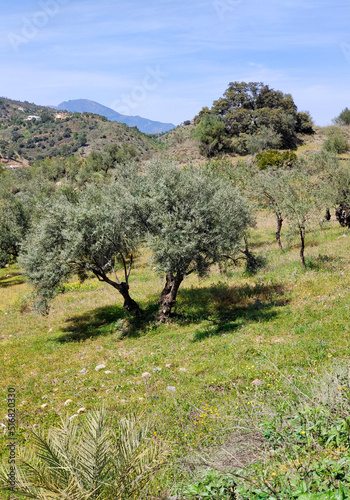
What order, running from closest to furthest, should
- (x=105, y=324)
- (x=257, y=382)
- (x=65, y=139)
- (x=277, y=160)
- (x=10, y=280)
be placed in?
1. (x=257, y=382)
2. (x=105, y=324)
3. (x=10, y=280)
4. (x=277, y=160)
5. (x=65, y=139)

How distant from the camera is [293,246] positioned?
2798cm

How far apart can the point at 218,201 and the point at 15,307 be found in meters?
18.2

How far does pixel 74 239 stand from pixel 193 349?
7.71 m

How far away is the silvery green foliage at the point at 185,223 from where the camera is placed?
50.6 feet

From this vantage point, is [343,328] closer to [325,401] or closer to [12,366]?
[325,401]

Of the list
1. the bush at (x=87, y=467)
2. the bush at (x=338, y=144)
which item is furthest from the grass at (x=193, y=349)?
the bush at (x=338, y=144)

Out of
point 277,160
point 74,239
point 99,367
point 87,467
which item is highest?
point 277,160

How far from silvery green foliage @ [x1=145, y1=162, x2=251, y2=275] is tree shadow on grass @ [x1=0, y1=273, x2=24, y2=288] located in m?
25.4

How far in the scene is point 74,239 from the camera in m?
16.6

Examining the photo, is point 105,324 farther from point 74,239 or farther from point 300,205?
point 300,205

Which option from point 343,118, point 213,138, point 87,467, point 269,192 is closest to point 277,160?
point 213,138

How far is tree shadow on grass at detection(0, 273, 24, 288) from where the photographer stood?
38306mm

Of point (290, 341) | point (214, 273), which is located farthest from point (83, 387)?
point (214, 273)

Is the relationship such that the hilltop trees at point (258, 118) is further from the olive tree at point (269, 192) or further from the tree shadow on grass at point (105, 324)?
the tree shadow on grass at point (105, 324)
